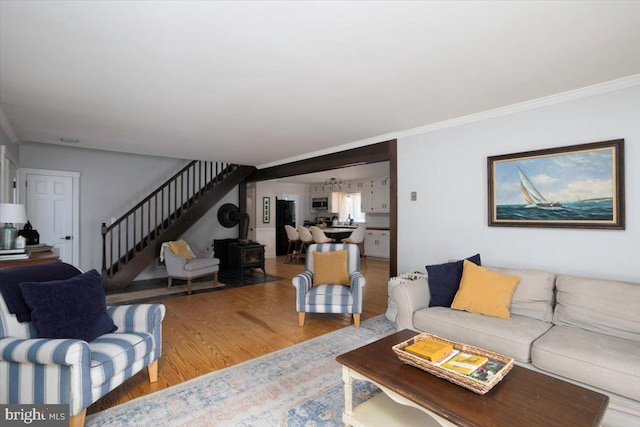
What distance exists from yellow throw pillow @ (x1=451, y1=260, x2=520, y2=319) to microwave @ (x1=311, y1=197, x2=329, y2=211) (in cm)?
726

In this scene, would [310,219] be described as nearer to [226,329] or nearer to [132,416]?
[226,329]

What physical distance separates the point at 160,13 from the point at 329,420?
8.30 feet

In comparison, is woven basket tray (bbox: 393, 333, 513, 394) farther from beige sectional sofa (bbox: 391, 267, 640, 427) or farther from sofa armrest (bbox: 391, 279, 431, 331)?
sofa armrest (bbox: 391, 279, 431, 331)

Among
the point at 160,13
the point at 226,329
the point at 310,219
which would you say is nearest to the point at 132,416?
the point at 226,329

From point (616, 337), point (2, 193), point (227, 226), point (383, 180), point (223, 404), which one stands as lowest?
point (223, 404)

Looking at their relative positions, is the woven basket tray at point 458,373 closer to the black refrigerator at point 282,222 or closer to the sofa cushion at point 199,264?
the sofa cushion at point 199,264

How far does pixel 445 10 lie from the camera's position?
1.66m

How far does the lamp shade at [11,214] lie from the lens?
2838mm

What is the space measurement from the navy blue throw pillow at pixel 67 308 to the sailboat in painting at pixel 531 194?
148 inches

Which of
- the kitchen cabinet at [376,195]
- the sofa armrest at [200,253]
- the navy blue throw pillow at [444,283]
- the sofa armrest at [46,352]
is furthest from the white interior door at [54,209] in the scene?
the kitchen cabinet at [376,195]

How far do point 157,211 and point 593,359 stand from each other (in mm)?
6605

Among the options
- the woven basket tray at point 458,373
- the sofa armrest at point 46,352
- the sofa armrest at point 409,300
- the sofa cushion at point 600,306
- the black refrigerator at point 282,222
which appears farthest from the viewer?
the black refrigerator at point 282,222

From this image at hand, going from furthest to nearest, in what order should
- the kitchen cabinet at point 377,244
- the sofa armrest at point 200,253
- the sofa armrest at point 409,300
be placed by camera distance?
1. the kitchen cabinet at point 377,244
2. the sofa armrest at point 200,253
3. the sofa armrest at point 409,300

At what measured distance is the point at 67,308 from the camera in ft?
6.54
